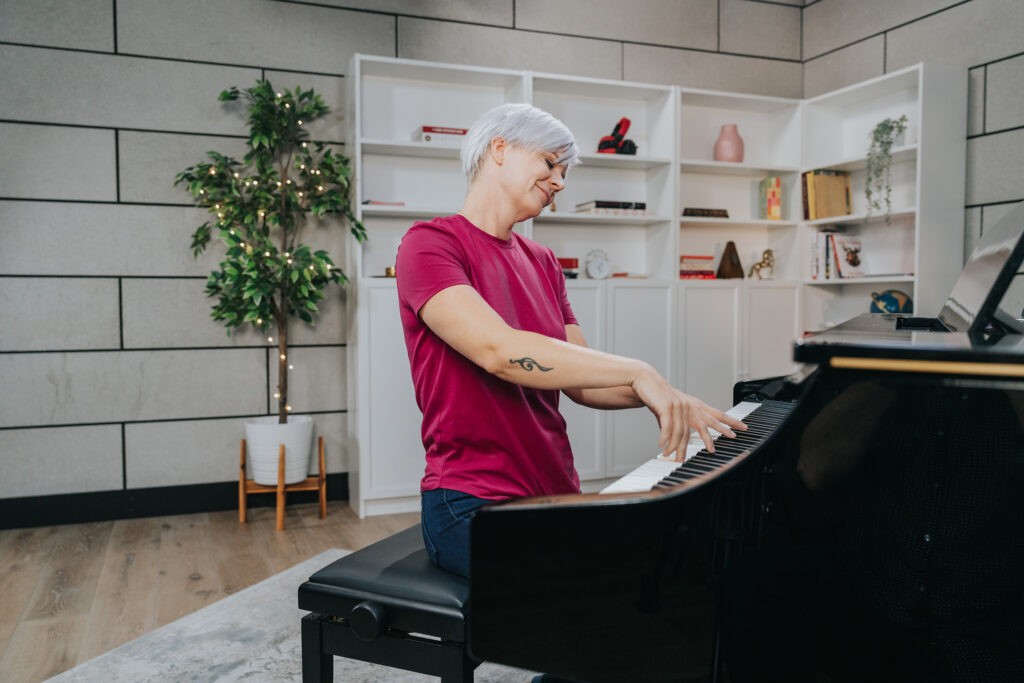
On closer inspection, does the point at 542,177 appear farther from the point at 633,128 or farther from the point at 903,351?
the point at 633,128

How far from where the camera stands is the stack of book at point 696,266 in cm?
425

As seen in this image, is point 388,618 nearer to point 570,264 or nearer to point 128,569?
point 128,569

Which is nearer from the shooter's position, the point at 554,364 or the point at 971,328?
the point at 971,328

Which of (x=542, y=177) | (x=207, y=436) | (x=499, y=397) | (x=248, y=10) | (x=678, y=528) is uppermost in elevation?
(x=248, y=10)

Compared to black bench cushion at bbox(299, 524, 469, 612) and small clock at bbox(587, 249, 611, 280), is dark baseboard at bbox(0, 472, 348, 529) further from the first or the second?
black bench cushion at bbox(299, 524, 469, 612)

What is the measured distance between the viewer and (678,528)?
36.9 inches

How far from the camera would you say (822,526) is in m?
0.92

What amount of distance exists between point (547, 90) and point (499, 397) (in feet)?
9.96

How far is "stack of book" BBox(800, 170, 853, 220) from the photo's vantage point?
165 inches

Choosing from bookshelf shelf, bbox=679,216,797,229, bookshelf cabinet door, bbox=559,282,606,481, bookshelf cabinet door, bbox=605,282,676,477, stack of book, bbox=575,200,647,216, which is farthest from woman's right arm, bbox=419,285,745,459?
bookshelf shelf, bbox=679,216,797,229

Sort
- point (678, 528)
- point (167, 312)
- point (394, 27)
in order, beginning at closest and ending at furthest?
point (678, 528), point (167, 312), point (394, 27)

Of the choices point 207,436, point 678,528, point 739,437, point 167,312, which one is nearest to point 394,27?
point 167,312

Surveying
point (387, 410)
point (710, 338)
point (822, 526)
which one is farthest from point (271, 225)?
point (822, 526)

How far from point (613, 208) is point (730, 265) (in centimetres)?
80
